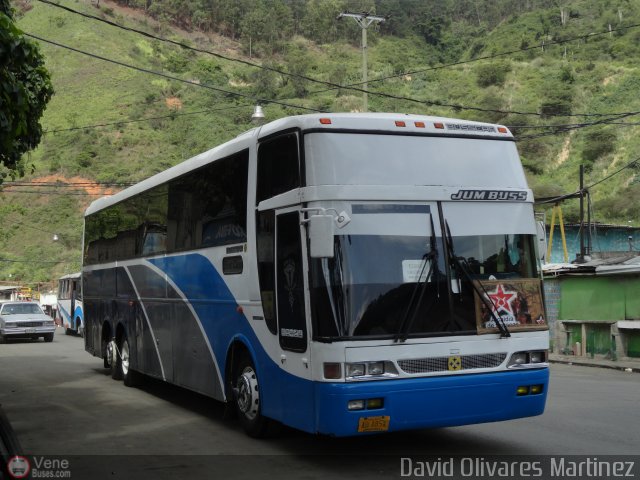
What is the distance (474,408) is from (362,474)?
4.01 ft

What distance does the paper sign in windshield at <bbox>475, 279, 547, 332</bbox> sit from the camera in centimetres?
793

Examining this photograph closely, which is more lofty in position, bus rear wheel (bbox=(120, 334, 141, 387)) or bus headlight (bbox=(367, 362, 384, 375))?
bus headlight (bbox=(367, 362, 384, 375))

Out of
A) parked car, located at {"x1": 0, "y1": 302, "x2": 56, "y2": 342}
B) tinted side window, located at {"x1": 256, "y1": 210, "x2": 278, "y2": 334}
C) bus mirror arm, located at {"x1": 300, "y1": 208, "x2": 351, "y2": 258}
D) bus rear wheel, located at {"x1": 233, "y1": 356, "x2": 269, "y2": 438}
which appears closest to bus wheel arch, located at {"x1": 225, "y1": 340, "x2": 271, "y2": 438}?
bus rear wheel, located at {"x1": 233, "y1": 356, "x2": 269, "y2": 438}

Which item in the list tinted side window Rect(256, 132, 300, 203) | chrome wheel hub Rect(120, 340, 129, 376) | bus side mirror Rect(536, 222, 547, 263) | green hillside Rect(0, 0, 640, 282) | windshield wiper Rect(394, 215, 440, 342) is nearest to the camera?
windshield wiper Rect(394, 215, 440, 342)

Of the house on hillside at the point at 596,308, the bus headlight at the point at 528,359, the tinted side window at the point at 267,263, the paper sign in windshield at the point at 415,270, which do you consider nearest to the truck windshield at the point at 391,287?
the paper sign in windshield at the point at 415,270

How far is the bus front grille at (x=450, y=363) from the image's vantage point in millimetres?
7594

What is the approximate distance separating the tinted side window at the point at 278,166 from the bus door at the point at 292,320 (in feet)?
1.05

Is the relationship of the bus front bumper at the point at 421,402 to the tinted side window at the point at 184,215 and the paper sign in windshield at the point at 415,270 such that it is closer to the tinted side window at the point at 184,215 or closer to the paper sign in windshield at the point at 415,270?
the paper sign in windshield at the point at 415,270

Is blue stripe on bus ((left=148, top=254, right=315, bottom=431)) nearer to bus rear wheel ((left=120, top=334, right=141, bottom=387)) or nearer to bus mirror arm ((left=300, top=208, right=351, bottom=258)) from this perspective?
bus mirror arm ((left=300, top=208, right=351, bottom=258))

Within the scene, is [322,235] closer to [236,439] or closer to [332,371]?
[332,371]

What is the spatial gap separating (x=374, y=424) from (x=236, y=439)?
8.49ft

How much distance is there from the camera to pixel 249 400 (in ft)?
29.9

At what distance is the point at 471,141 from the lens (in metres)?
8.57

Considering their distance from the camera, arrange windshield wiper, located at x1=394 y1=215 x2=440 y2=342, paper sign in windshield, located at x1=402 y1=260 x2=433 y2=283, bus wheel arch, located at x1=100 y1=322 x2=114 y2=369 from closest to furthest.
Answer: windshield wiper, located at x1=394 y1=215 x2=440 y2=342
paper sign in windshield, located at x1=402 y1=260 x2=433 y2=283
bus wheel arch, located at x1=100 y1=322 x2=114 y2=369
